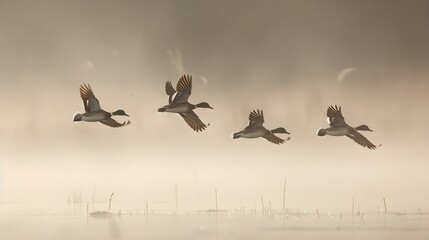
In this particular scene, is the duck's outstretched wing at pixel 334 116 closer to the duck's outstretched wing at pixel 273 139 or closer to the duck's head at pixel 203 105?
the duck's outstretched wing at pixel 273 139

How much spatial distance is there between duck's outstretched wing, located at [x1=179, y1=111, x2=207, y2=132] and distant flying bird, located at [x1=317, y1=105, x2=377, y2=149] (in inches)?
20.1

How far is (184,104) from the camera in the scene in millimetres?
2994

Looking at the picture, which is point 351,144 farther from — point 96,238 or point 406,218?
point 96,238

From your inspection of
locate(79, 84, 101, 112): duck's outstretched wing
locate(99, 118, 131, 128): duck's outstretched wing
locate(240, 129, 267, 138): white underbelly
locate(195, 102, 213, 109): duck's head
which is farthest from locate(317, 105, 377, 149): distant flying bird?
locate(79, 84, 101, 112): duck's outstretched wing

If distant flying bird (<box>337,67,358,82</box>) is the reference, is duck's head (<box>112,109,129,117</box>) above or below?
below

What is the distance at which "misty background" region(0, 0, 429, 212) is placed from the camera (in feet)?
9.72

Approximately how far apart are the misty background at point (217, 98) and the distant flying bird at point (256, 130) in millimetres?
31

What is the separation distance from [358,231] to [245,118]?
0.68 m

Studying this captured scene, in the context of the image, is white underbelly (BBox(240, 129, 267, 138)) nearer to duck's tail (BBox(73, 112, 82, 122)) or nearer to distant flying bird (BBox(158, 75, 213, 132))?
distant flying bird (BBox(158, 75, 213, 132))

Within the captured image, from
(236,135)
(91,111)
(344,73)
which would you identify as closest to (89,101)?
(91,111)

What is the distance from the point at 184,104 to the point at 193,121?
0.09 meters

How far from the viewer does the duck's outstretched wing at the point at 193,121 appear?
3.01 m

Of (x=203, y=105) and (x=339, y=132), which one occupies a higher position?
(x=203, y=105)

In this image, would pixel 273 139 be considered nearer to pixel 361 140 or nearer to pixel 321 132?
pixel 321 132
